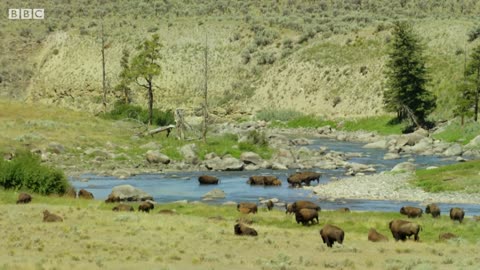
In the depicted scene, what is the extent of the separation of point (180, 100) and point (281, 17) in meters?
36.3

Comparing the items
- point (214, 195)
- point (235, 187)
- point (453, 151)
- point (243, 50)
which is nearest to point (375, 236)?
point (214, 195)

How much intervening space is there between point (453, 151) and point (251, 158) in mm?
19381

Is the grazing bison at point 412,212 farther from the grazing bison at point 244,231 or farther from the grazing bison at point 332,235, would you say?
the grazing bison at point 244,231

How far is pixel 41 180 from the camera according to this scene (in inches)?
1839

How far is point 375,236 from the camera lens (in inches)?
1272

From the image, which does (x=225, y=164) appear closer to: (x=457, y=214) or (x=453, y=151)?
(x=453, y=151)

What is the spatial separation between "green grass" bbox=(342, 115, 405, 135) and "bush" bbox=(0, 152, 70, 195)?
2150 inches

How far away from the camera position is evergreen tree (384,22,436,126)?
9188 cm

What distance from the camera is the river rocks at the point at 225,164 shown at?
64.3m

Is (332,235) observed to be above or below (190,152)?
above

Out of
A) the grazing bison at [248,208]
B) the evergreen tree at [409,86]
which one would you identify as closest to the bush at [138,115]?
the evergreen tree at [409,86]

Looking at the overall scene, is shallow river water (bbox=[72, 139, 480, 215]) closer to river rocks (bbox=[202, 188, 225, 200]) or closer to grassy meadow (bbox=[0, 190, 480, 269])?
river rocks (bbox=[202, 188, 225, 200])

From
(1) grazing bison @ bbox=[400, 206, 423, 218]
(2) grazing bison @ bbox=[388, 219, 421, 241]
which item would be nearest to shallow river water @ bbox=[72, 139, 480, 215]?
(1) grazing bison @ bbox=[400, 206, 423, 218]

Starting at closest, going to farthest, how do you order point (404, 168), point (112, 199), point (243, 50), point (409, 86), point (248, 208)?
point (248, 208) < point (112, 199) < point (404, 168) < point (409, 86) < point (243, 50)
